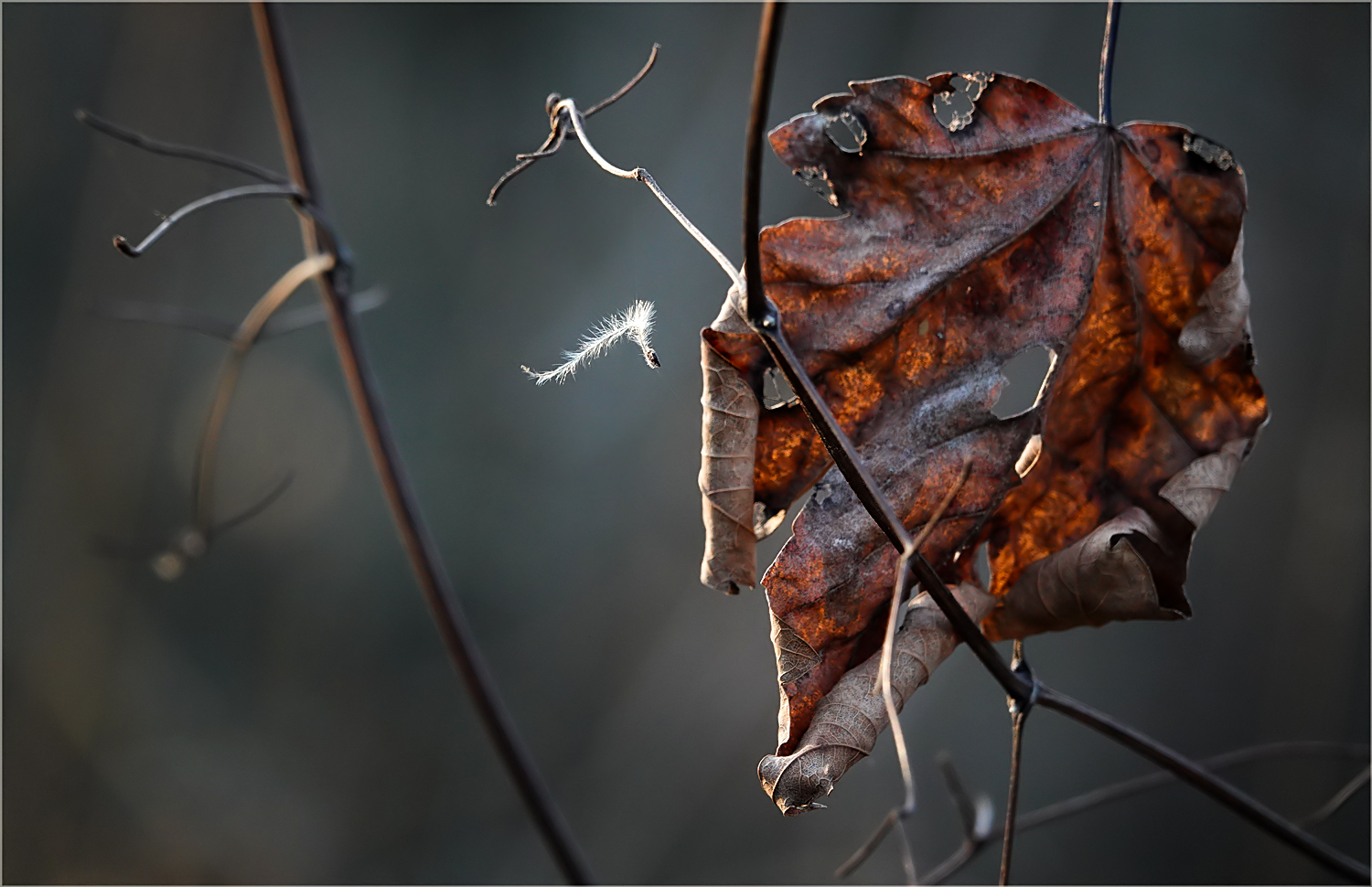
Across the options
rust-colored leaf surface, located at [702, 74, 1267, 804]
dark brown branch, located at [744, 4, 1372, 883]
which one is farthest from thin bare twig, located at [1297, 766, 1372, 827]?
rust-colored leaf surface, located at [702, 74, 1267, 804]

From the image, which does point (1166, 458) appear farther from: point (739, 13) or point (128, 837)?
point (128, 837)

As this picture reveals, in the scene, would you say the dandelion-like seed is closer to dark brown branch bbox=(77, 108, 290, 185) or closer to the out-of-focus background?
dark brown branch bbox=(77, 108, 290, 185)

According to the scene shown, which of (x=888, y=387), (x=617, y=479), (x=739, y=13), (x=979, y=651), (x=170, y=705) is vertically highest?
(x=739, y=13)

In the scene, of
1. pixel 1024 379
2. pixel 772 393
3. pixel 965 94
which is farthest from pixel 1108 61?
pixel 1024 379

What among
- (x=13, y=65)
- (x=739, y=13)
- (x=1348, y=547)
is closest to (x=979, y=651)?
(x=1348, y=547)

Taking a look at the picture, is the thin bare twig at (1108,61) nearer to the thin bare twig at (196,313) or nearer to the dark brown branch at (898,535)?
the dark brown branch at (898,535)
